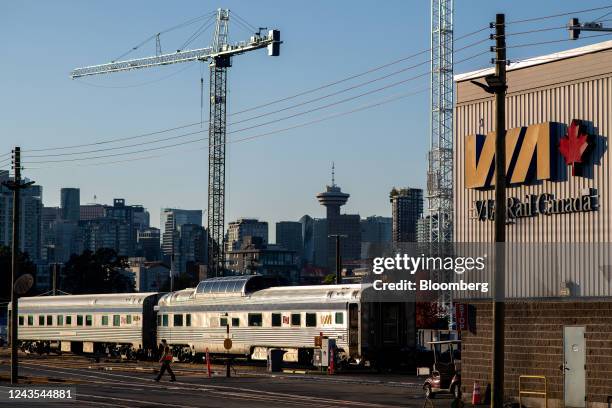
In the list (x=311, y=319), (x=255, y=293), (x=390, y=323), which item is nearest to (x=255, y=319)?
(x=255, y=293)

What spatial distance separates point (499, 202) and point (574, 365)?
7.86 metres

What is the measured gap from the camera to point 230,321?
60.0 metres

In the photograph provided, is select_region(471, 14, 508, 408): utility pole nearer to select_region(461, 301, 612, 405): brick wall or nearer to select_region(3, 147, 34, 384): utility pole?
select_region(461, 301, 612, 405): brick wall

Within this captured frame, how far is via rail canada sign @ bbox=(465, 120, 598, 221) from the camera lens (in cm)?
3381

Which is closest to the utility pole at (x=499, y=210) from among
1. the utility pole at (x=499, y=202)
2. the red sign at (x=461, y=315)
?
the utility pole at (x=499, y=202)

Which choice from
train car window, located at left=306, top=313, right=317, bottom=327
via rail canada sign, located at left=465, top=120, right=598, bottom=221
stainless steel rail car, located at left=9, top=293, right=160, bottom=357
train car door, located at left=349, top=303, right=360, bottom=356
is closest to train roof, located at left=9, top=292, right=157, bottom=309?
stainless steel rail car, located at left=9, top=293, right=160, bottom=357

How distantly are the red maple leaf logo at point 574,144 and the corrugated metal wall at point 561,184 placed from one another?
0.98 feet

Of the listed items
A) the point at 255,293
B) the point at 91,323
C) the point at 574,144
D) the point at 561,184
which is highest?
the point at 574,144

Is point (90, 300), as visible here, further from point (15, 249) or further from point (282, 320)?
point (15, 249)

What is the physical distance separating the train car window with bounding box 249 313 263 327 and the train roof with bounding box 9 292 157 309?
12.7 meters

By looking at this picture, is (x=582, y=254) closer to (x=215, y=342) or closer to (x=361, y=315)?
(x=361, y=315)

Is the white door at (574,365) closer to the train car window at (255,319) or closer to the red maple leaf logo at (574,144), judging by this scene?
the red maple leaf logo at (574,144)

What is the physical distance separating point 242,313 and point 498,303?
3298 centimetres

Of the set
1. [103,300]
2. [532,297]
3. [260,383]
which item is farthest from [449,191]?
[532,297]
